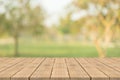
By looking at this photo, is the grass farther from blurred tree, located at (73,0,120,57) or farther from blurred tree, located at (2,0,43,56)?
blurred tree, located at (73,0,120,57)

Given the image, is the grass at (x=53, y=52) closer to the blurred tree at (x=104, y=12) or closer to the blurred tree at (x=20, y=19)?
the blurred tree at (x=20, y=19)

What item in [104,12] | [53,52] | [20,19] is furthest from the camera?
[53,52]

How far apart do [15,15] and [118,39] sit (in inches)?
366


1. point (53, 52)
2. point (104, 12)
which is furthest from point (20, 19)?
point (53, 52)

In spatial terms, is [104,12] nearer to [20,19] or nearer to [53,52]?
[20,19]

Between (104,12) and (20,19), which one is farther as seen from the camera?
(20,19)

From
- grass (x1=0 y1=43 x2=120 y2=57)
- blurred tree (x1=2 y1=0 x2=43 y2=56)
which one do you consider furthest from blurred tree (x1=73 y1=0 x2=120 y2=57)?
grass (x1=0 y1=43 x2=120 y2=57)

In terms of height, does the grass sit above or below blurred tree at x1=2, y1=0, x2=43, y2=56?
below

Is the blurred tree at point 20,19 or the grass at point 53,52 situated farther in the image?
the grass at point 53,52

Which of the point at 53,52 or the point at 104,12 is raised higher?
the point at 104,12

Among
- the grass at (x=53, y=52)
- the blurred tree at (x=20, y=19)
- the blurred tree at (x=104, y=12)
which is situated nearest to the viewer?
the blurred tree at (x=104, y=12)

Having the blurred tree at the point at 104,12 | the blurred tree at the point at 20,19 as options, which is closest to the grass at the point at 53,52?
the blurred tree at the point at 20,19

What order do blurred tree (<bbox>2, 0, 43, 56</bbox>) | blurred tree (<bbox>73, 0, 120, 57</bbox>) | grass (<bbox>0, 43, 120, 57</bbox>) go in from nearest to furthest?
blurred tree (<bbox>73, 0, 120, 57</bbox>)
blurred tree (<bbox>2, 0, 43, 56</bbox>)
grass (<bbox>0, 43, 120, 57</bbox>)

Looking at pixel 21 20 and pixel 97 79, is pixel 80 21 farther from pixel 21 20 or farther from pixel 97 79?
pixel 97 79
